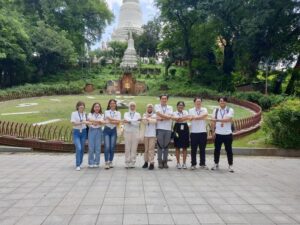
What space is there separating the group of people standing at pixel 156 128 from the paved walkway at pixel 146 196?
54 cm

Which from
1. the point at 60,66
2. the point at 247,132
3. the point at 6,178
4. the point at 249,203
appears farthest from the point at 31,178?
the point at 60,66

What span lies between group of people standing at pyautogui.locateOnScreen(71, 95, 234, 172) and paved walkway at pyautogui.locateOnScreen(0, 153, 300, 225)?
0.54 meters

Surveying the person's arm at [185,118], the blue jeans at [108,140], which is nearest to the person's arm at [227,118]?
the person's arm at [185,118]

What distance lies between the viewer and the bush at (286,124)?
39.6 ft

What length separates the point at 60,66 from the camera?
53.7m

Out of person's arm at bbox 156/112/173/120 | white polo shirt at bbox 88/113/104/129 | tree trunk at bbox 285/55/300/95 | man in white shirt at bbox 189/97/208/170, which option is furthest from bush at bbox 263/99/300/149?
tree trunk at bbox 285/55/300/95

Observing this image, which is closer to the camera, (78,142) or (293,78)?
(78,142)

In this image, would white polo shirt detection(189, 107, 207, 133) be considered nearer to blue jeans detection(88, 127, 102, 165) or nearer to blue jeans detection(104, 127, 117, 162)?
blue jeans detection(104, 127, 117, 162)

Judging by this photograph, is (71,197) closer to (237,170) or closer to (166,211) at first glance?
(166,211)

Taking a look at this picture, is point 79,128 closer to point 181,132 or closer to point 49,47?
point 181,132

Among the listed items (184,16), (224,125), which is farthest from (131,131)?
(184,16)

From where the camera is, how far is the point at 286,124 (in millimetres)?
12359

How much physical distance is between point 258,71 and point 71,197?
34294mm

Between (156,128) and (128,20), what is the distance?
246 ft
